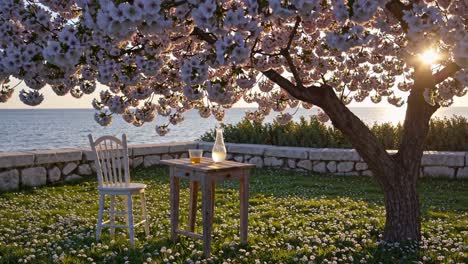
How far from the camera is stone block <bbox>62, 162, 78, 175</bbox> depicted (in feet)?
33.2

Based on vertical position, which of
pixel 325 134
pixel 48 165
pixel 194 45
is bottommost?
pixel 48 165

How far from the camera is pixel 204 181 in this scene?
17.0ft

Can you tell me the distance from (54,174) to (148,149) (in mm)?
2322

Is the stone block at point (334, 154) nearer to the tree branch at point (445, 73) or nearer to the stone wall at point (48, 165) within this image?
the stone wall at point (48, 165)

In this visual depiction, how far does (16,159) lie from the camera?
9148mm

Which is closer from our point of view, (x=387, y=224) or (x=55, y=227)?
(x=387, y=224)

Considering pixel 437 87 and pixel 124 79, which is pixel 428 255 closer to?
pixel 437 87

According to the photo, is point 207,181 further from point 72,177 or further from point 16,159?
point 72,177

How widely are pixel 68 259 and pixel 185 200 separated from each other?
3.44 m

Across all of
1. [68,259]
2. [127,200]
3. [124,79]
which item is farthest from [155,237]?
[124,79]

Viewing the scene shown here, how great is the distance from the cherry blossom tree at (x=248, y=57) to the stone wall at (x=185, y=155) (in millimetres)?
3651

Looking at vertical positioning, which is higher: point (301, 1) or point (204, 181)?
point (301, 1)

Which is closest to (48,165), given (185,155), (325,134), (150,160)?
(150,160)

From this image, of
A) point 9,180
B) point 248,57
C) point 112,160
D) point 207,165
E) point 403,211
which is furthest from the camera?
point 9,180
